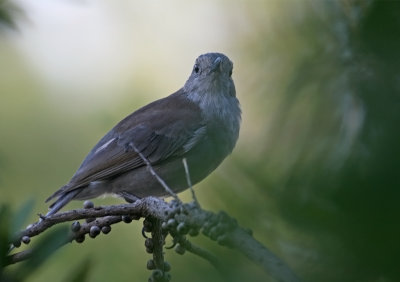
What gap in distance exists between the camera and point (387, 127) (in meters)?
0.66

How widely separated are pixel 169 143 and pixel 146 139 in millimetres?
218

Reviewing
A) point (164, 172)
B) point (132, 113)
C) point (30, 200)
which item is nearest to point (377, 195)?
point (30, 200)

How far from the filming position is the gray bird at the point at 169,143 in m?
4.24

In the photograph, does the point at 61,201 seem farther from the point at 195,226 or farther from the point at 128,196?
the point at 195,226

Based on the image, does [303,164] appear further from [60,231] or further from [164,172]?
[164,172]

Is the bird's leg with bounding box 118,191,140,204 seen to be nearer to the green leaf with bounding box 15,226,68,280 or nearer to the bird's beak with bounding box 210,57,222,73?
the bird's beak with bounding box 210,57,222,73

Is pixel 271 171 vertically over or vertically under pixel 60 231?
over

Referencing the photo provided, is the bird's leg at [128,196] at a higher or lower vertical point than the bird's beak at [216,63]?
lower

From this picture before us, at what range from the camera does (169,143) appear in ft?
14.9

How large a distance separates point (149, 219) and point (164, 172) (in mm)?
1763

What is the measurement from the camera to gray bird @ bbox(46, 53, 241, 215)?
4.24 meters

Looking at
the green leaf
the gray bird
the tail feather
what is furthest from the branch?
the gray bird

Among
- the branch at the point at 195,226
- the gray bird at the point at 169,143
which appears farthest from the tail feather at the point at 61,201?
the branch at the point at 195,226

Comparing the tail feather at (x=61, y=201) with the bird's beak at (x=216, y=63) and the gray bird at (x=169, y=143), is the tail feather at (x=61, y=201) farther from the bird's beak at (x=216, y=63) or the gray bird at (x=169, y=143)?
the bird's beak at (x=216, y=63)
